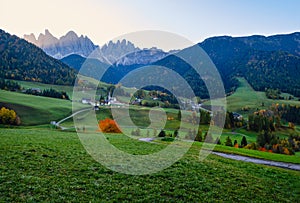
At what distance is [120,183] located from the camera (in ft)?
64.3

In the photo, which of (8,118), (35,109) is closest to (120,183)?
(8,118)

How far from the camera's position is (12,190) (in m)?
16.2

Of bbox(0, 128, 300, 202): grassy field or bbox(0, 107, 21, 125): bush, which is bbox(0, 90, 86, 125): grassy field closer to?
bbox(0, 107, 21, 125): bush

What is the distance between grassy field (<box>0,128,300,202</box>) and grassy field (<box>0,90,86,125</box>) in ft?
342

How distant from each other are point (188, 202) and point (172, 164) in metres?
11.2

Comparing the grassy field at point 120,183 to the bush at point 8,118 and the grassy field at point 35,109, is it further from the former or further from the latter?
the grassy field at point 35,109

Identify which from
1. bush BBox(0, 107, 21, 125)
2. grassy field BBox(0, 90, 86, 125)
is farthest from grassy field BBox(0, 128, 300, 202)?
grassy field BBox(0, 90, 86, 125)

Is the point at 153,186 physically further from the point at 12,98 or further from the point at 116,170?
the point at 12,98

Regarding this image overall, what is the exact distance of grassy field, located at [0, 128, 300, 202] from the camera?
1661 cm

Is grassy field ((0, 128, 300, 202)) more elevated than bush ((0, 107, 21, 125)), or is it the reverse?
grassy field ((0, 128, 300, 202))

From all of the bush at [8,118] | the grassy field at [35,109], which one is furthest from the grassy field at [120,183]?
the grassy field at [35,109]

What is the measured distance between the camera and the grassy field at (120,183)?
16.6 metres

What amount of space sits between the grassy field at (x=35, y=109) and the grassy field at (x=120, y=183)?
104186 mm

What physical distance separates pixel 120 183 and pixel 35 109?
13420 cm
